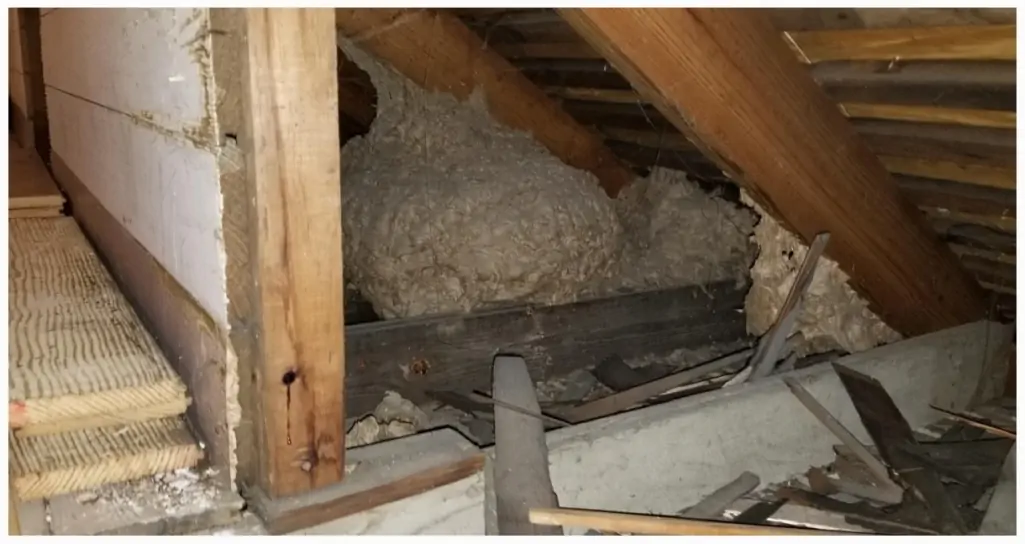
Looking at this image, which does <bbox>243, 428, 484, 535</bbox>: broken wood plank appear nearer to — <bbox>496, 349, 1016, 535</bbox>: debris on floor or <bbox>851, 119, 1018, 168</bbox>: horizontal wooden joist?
<bbox>496, 349, 1016, 535</bbox>: debris on floor

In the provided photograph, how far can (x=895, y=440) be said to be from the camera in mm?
1845

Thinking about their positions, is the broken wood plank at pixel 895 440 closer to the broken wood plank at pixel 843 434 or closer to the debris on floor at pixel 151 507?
the broken wood plank at pixel 843 434

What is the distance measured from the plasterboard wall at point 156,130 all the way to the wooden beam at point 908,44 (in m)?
1.00

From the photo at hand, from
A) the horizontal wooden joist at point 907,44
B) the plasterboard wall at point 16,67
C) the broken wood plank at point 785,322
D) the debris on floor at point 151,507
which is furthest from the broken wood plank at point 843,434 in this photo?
the plasterboard wall at point 16,67

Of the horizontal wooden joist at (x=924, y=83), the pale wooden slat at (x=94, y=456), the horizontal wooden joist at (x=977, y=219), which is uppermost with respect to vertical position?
the horizontal wooden joist at (x=924, y=83)

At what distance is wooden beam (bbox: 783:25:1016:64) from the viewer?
1.26m

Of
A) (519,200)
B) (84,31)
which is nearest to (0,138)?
(84,31)

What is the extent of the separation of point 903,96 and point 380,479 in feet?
3.64

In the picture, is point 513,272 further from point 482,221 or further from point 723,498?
point 723,498

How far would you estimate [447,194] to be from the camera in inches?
83.7

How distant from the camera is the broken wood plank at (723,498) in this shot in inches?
64.7

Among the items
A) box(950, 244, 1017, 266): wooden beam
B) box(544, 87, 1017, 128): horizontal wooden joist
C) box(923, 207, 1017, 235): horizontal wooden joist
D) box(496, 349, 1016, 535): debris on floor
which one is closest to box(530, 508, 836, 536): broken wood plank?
box(496, 349, 1016, 535): debris on floor

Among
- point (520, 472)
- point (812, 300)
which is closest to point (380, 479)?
point (520, 472)

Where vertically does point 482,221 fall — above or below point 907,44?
below
